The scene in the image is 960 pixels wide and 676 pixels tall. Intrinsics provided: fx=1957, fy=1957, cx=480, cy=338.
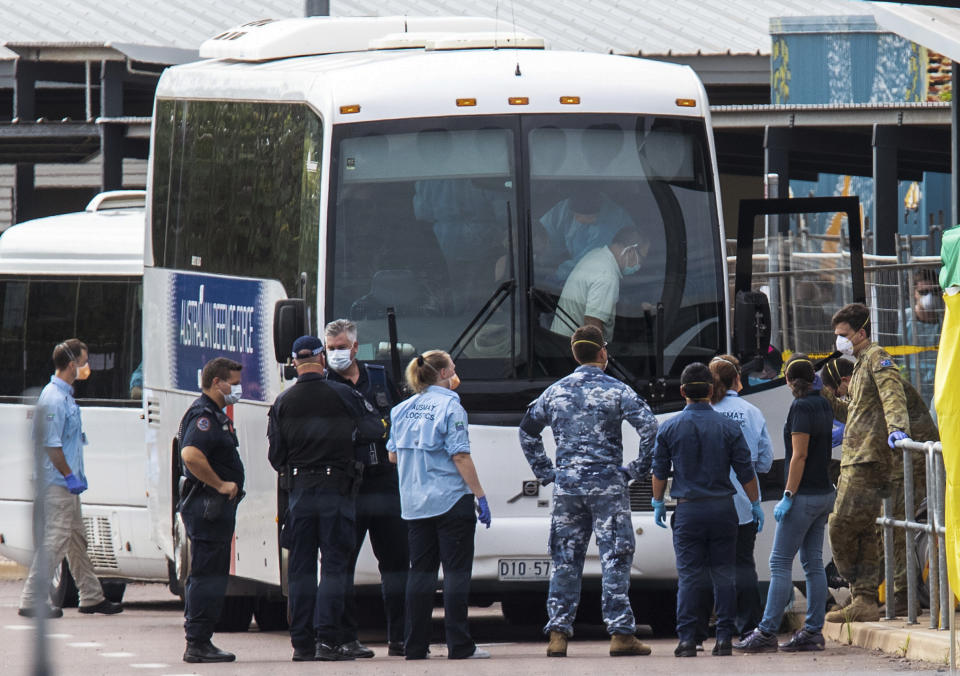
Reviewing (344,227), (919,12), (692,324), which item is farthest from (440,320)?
(919,12)

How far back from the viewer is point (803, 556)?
35.4ft

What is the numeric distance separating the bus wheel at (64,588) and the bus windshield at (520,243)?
467cm

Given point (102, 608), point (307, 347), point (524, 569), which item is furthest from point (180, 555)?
point (307, 347)

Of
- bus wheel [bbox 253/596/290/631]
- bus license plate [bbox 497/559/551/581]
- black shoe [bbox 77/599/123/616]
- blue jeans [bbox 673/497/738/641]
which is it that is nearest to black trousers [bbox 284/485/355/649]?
bus license plate [bbox 497/559/551/581]

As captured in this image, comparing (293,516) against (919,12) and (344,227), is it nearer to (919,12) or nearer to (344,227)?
(344,227)

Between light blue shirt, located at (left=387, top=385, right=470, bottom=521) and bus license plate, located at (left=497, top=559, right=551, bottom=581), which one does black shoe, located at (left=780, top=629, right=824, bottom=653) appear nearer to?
bus license plate, located at (left=497, top=559, right=551, bottom=581)

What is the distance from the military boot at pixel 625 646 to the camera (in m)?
10.6

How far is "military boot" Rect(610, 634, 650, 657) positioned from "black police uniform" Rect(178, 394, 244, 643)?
215 centimetres

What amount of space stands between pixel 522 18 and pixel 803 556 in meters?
23.6

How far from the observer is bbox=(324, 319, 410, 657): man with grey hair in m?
10.9

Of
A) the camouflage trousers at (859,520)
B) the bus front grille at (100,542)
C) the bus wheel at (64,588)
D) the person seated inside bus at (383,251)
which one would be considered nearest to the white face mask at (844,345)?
the camouflage trousers at (859,520)

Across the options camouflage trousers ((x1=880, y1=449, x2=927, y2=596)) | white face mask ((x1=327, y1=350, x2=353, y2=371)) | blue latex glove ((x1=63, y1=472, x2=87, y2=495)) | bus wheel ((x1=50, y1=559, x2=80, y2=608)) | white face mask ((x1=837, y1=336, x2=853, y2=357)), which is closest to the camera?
white face mask ((x1=327, y1=350, x2=353, y2=371))

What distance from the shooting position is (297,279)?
38.7ft

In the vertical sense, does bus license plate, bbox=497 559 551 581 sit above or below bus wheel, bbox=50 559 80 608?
above
